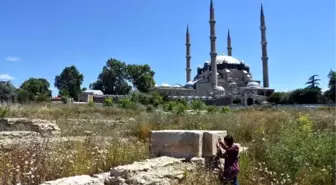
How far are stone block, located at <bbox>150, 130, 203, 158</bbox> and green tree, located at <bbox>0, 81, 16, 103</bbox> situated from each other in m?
53.3

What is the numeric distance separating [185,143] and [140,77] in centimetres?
7190

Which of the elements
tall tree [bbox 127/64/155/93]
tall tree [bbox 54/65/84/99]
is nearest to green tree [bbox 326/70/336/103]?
tall tree [bbox 127/64/155/93]

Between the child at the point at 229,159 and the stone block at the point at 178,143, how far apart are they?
310 millimetres

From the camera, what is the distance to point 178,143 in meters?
5.22

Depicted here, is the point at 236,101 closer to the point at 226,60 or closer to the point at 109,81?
the point at 226,60

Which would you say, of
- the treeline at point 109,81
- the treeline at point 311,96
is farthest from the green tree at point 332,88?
the treeline at point 109,81

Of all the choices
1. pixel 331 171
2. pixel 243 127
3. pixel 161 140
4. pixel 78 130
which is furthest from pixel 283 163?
pixel 78 130

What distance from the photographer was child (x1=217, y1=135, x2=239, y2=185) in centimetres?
477

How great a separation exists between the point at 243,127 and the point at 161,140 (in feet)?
14.0

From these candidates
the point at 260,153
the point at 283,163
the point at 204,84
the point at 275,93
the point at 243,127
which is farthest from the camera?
the point at 204,84

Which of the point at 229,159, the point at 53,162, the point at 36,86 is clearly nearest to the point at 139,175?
the point at 53,162

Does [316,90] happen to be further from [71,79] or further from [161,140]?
[161,140]

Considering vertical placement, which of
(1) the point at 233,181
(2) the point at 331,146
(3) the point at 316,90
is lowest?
(1) the point at 233,181

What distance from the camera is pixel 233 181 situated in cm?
480
